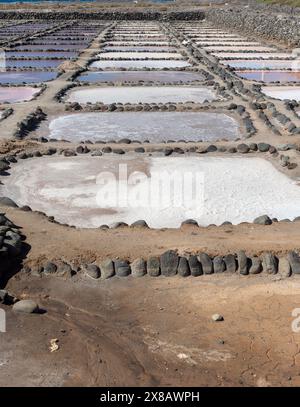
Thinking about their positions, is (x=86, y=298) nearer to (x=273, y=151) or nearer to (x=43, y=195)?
(x=43, y=195)

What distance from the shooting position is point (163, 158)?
42.2 ft

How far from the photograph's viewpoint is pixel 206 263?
7.61m

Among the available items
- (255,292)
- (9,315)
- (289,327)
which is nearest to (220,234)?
(255,292)

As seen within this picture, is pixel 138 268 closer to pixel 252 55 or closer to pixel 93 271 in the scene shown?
pixel 93 271

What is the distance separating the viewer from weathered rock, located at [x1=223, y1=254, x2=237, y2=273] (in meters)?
7.62

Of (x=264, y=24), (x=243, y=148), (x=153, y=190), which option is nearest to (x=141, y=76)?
(x=243, y=148)

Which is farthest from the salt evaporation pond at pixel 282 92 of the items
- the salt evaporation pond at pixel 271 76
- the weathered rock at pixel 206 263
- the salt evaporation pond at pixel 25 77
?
the weathered rock at pixel 206 263

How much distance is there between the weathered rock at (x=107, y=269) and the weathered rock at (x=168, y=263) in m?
0.64

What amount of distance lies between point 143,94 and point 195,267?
45.5 feet

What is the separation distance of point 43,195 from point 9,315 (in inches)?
172

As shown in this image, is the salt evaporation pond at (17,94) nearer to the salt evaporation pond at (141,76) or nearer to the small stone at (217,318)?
the salt evaporation pond at (141,76)

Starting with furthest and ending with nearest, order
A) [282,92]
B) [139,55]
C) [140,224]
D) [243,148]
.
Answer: [139,55]
[282,92]
[243,148]
[140,224]

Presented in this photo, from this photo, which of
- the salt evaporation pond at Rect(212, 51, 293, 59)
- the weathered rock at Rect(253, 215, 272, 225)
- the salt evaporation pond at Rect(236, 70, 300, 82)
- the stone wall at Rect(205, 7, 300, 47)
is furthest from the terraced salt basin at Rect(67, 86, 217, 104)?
the stone wall at Rect(205, 7, 300, 47)

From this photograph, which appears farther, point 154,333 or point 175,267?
point 175,267
